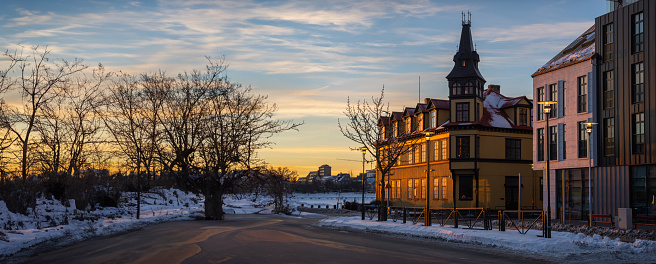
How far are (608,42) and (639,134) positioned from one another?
640cm

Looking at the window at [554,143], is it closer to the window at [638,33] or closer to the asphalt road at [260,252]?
the window at [638,33]

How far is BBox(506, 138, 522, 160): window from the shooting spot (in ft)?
185

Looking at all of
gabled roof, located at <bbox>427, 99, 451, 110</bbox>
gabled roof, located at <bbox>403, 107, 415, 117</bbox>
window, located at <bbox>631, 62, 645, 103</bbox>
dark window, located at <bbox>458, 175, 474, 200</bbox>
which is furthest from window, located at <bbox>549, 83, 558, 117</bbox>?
gabled roof, located at <bbox>403, 107, 415, 117</bbox>

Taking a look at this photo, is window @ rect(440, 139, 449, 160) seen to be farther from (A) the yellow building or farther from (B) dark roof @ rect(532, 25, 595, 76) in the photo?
(B) dark roof @ rect(532, 25, 595, 76)

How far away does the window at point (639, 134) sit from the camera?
119ft

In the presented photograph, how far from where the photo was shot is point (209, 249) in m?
19.5

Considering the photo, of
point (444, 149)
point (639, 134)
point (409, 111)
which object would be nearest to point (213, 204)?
point (444, 149)

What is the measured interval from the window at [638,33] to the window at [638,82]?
3.27 ft

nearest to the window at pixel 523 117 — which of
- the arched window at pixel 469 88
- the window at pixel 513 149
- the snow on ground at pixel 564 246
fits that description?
the window at pixel 513 149

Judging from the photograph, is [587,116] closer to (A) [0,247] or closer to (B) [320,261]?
(B) [320,261]

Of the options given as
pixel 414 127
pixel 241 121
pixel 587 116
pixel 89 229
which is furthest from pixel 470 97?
pixel 89 229

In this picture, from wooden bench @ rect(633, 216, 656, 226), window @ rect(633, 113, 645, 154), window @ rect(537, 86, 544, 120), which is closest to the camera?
wooden bench @ rect(633, 216, 656, 226)

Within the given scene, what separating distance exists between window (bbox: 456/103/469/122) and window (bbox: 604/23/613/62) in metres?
16.6

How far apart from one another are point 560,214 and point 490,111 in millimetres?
16822
